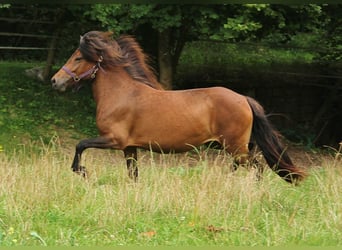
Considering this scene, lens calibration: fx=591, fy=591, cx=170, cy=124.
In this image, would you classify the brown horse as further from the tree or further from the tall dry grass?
the tree

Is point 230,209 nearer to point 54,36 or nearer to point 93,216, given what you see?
point 93,216

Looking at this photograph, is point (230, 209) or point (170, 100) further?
point (170, 100)

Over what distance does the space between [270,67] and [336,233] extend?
1187cm

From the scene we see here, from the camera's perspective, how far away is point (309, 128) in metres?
15.3

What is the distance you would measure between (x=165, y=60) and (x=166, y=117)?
634cm

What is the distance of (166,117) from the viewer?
716cm

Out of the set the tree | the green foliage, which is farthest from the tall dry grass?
the green foliage

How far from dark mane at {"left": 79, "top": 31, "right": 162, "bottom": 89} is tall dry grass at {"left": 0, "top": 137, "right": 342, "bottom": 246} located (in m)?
1.85

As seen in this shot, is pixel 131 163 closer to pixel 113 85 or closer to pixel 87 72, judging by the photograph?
pixel 113 85

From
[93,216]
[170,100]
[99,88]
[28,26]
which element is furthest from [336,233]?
[28,26]

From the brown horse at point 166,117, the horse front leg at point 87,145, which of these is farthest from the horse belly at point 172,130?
the horse front leg at point 87,145

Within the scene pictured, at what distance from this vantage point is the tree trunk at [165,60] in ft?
43.4

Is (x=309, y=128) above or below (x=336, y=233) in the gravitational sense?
below

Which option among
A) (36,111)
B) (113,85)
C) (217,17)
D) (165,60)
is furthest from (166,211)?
(165,60)
